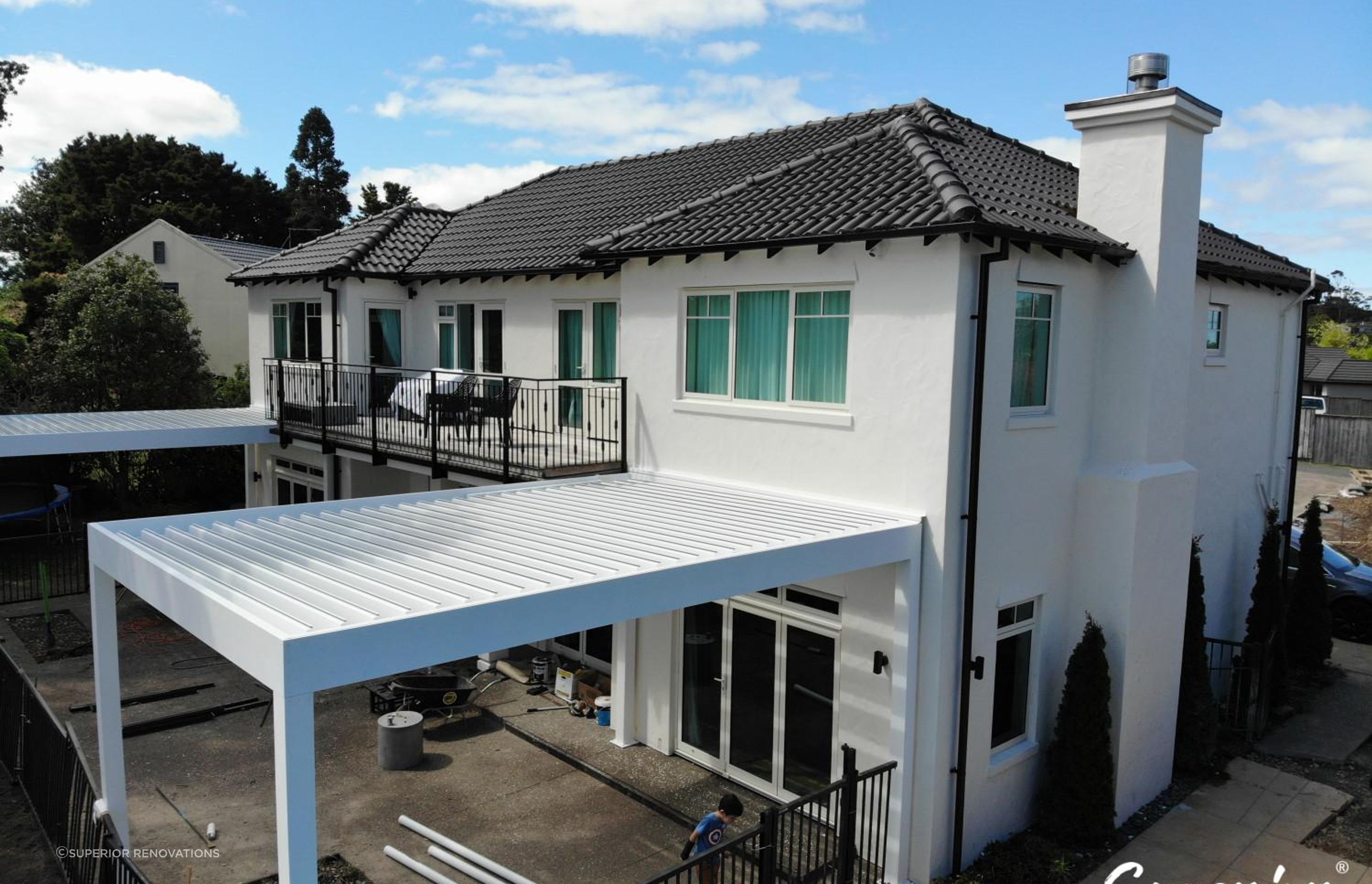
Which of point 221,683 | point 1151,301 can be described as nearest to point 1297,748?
point 1151,301

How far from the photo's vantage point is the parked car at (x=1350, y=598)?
17.7 m

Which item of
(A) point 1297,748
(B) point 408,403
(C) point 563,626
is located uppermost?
(B) point 408,403

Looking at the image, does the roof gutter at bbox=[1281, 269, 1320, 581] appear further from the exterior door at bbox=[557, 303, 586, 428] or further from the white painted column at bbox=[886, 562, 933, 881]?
the exterior door at bbox=[557, 303, 586, 428]

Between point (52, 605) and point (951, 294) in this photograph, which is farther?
point (52, 605)

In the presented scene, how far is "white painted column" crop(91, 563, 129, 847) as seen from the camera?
295 inches

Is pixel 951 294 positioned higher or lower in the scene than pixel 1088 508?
higher

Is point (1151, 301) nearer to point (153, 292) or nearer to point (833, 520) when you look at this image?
point (833, 520)

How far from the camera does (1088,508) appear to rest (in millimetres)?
10500

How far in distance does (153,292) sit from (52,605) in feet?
31.5

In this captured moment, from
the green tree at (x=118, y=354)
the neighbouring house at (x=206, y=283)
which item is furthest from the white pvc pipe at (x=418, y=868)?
the neighbouring house at (x=206, y=283)

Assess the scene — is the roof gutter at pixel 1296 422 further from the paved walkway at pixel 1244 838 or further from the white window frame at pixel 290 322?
the white window frame at pixel 290 322

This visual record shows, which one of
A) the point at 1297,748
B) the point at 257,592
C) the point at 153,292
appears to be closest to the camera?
the point at 257,592

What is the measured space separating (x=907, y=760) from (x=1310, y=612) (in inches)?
424

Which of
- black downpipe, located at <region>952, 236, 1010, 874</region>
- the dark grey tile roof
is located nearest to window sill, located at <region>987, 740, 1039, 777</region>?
black downpipe, located at <region>952, 236, 1010, 874</region>
